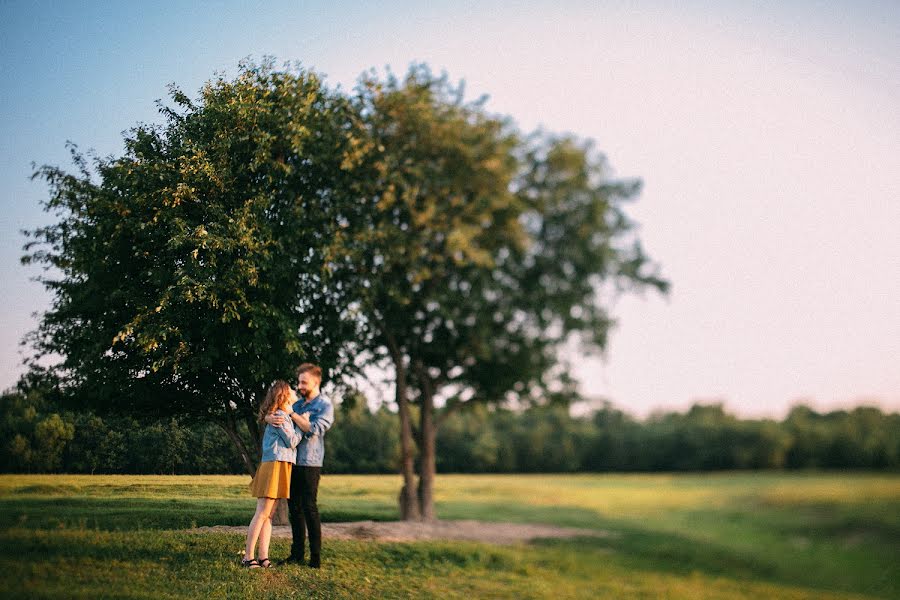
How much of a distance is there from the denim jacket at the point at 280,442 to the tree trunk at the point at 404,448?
30.1 ft

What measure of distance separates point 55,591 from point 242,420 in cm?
428

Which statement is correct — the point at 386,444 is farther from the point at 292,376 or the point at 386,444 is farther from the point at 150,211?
the point at 150,211

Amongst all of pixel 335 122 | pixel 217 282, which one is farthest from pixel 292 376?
pixel 335 122

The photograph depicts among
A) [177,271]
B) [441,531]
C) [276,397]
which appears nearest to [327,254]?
[177,271]

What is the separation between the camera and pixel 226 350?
32.9ft

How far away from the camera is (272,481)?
25.4 ft

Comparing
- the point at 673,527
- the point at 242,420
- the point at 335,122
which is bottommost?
the point at 673,527

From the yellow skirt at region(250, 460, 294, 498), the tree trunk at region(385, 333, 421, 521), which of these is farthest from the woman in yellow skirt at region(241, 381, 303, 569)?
the tree trunk at region(385, 333, 421, 521)

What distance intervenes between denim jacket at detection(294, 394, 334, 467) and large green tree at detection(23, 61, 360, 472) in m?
1.96

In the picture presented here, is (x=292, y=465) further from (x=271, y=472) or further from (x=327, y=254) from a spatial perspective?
(x=327, y=254)

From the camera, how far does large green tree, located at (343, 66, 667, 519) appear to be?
51.1 feet

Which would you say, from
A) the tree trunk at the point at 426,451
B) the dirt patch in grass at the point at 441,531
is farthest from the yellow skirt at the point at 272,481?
the tree trunk at the point at 426,451

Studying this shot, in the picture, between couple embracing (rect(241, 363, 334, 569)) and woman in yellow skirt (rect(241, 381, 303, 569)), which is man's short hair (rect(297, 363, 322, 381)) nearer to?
couple embracing (rect(241, 363, 334, 569))

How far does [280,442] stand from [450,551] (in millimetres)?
5888
